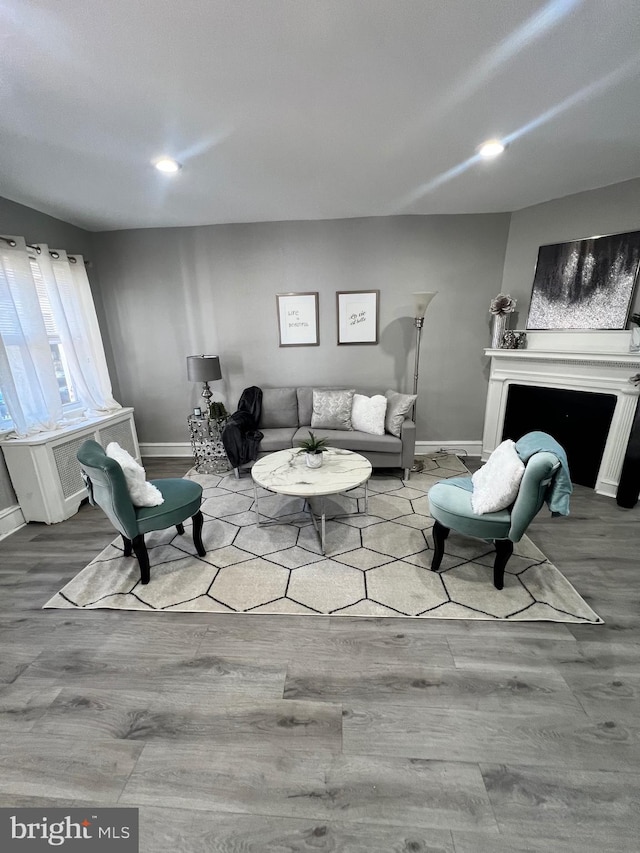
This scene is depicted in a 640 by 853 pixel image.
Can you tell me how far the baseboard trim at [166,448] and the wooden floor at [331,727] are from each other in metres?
2.46

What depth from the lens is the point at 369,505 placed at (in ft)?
9.80

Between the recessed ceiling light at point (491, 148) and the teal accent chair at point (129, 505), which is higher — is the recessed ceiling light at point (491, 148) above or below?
above

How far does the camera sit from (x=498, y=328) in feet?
11.6

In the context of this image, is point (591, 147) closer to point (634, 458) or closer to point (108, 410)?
point (634, 458)

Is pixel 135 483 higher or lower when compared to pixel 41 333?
lower

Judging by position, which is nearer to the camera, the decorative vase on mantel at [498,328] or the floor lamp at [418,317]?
the floor lamp at [418,317]

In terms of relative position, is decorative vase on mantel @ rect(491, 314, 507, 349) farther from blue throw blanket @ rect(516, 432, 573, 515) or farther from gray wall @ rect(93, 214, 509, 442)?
blue throw blanket @ rect(516, 432, 573, 515)

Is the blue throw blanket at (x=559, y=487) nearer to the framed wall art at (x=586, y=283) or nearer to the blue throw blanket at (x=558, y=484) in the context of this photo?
the blue throw blanket at (x=558, y=484)

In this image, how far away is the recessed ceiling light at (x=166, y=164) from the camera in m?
2.20

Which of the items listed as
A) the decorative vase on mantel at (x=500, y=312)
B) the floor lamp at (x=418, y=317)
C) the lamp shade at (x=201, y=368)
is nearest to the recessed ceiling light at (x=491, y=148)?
the floor lamp at (x=418, y=317)

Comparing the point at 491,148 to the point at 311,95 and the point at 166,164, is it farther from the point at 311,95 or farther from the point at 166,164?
the point at 166,164

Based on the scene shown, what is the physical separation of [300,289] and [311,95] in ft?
7.16

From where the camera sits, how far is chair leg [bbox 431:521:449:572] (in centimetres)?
211

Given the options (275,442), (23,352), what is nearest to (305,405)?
(275,442)
